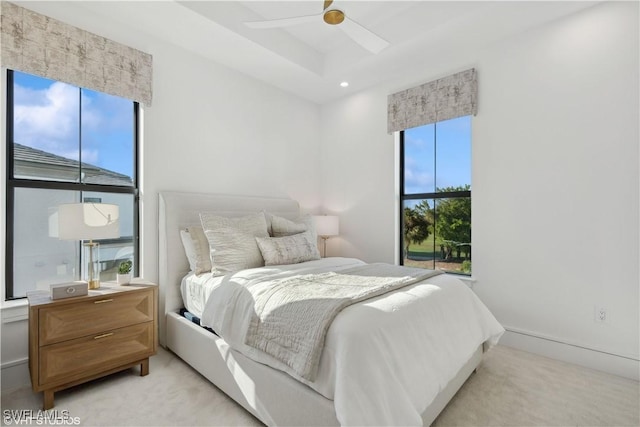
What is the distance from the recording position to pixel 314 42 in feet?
11.3

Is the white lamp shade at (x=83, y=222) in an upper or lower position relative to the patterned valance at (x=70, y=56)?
lower

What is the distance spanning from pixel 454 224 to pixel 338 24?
227 centimetres

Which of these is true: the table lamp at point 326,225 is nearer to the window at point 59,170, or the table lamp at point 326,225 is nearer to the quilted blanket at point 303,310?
the quilted blanket at point 303,310

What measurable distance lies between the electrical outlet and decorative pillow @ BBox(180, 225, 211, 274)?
306 cm

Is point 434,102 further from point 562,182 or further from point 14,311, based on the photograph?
point 14,311

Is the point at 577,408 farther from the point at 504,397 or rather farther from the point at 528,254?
the point at 528,254

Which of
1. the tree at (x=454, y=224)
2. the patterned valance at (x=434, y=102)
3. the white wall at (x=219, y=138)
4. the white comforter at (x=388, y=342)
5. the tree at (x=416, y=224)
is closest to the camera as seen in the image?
the white comforter at (x=388, y=342)

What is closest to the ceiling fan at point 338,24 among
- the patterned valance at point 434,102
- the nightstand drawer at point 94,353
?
the patterned valance at point 434,102

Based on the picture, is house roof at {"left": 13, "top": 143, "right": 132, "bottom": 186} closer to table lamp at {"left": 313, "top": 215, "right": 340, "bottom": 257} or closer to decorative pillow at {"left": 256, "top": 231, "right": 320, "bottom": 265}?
decorative pillow at {"left": 256, "top": 231, "right": 320, "bottom": 265}

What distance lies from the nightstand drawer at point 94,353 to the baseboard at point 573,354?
3018mm

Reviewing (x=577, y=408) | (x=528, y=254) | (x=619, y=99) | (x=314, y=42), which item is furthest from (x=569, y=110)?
(x=314, y=42)

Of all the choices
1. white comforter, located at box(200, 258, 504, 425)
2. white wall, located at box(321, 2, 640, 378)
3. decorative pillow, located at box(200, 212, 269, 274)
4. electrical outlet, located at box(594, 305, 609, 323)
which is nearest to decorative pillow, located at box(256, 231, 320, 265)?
decorative pillow, located at box(200, 212, 269, 274)

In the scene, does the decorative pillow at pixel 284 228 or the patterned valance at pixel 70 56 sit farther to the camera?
the decorative pillow at pixel 284 228

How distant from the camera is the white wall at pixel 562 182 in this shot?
231 cm
